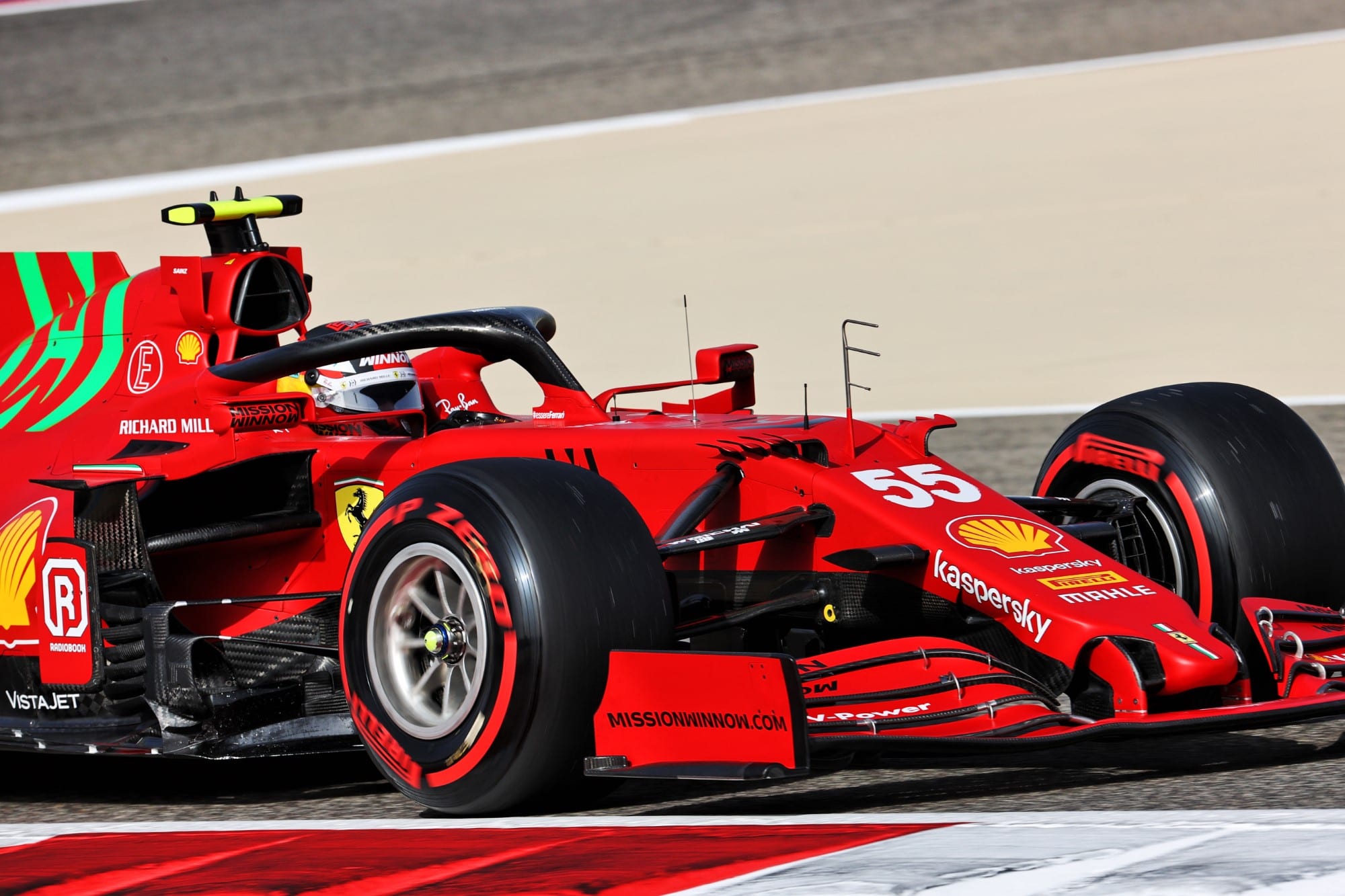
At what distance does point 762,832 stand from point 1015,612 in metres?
1.13

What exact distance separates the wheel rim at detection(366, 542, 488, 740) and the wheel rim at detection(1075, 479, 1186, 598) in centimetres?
238

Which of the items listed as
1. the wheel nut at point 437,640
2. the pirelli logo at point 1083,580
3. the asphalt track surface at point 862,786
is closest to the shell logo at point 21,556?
the asphalt track surface at point 862,786

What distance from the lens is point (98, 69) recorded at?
27812 mm

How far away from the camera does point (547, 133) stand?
2530cm

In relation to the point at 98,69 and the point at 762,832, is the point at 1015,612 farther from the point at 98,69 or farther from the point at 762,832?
the point at 98,69

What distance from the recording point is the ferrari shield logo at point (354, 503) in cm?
679

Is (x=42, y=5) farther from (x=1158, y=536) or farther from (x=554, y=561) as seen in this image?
(x=554, y=561)

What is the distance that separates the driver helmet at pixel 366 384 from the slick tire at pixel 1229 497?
2671 millimetres

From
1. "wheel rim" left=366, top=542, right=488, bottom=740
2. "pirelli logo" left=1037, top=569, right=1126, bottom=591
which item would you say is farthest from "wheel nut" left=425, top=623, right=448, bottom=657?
"pirelli logo" left=1037, top=569, right=1126, bottom=591

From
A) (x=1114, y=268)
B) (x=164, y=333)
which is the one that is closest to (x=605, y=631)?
(x=164, y=333)

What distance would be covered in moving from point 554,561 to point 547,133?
20.7 meters

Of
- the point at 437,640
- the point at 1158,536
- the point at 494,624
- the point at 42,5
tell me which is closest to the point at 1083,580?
the point at 1158,536

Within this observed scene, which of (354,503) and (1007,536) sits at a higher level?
(354,503)

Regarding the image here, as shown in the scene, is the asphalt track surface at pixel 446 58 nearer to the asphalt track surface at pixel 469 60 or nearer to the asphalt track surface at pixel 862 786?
the asphalt track surface at pixel 469 60
